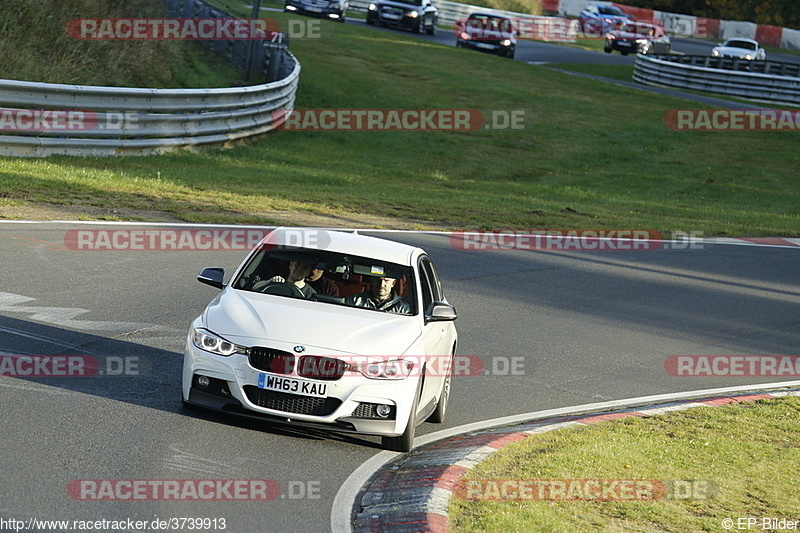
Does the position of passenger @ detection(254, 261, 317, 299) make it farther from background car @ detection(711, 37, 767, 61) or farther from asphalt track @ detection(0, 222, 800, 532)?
background car @ detection(711, 37, 767, 61)

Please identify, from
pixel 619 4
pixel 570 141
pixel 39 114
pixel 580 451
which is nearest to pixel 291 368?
pixel 580 451

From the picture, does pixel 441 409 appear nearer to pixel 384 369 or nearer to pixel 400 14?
pixel 384 369

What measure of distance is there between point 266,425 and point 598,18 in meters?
62.2

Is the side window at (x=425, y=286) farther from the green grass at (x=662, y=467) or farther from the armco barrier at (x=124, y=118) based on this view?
the armco barrier at (x=124, y=118)

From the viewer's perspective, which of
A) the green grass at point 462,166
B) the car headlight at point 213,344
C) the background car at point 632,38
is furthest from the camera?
the background car at point 632,38

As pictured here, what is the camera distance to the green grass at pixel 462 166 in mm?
19500

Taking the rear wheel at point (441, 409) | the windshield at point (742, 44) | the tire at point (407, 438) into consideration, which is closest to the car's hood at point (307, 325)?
the tire at point (407, 438)

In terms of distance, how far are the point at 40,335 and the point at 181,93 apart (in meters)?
13.0

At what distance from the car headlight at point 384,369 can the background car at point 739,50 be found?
159 ft

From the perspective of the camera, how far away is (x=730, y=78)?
46188mm

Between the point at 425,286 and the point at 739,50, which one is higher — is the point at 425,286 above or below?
above

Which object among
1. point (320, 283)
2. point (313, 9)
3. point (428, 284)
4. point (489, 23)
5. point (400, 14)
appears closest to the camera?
point (320, 283)

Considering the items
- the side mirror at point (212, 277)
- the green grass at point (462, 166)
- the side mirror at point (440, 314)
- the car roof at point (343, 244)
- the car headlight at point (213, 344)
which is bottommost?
the green grass at point (462, 166)

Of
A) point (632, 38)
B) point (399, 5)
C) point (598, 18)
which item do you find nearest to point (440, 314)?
point (399, 5)
